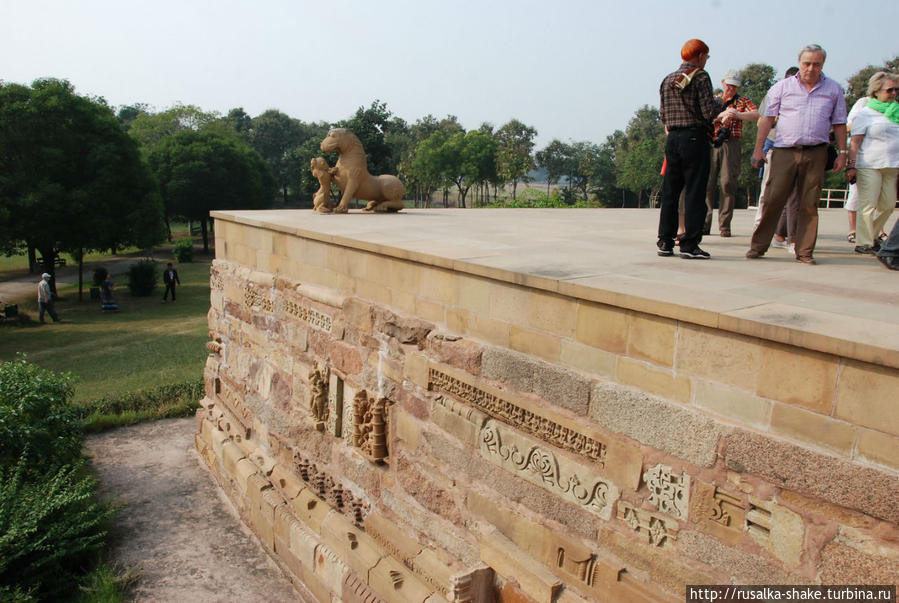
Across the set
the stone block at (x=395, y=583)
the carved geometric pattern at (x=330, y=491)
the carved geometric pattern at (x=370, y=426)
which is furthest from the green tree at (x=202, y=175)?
the stone block at (x=395, y=583)

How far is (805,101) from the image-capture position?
13.2 feet

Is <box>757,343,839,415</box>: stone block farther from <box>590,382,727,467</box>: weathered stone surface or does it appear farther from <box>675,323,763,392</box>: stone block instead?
<box>590,382,727,467</box>: weathered stone surface

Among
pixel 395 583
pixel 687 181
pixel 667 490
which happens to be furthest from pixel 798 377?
pixel 395 583

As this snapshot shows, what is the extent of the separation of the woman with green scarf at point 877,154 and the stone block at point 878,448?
3373 mm

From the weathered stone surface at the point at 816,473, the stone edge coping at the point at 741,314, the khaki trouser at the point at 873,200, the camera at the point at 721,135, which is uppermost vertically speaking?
the camera at the point at 721,135

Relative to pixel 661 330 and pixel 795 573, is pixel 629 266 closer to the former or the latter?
pixel 661 330

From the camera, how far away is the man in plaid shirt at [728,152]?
547cm

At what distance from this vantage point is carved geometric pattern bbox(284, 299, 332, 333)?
5.17 m

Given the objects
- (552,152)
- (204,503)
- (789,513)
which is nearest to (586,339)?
(789,513)

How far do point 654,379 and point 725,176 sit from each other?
12.2ft

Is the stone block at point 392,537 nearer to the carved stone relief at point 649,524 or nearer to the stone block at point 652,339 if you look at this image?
the carved stone relief at point 649,524

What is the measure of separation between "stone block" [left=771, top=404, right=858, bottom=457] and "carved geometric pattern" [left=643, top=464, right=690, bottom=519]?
489 millimetres

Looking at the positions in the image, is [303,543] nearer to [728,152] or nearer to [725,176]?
[725,176]

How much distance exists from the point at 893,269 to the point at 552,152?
49108mm
